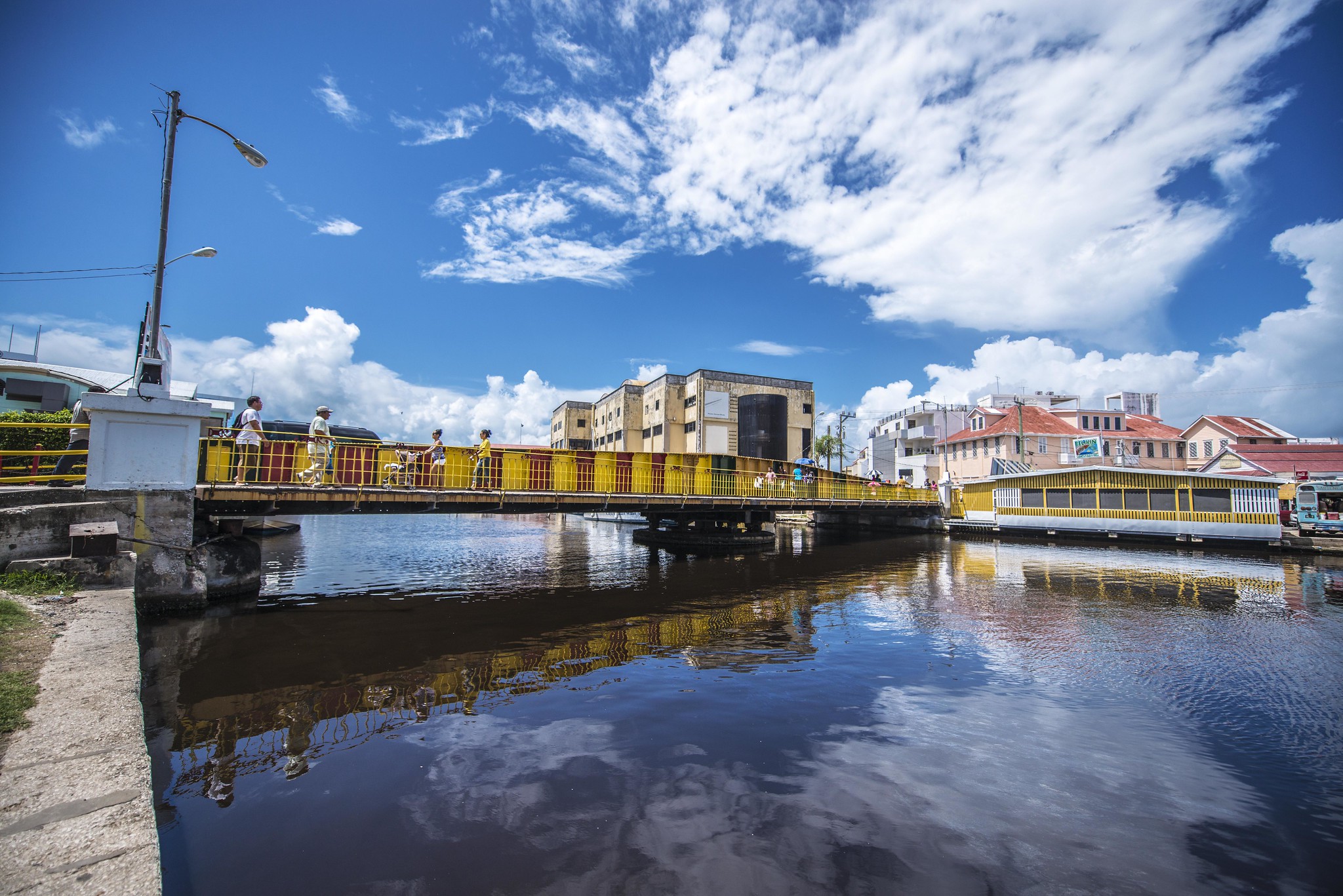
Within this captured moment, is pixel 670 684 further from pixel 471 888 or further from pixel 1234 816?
pixel 1234 816

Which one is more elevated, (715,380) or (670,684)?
(715,380)

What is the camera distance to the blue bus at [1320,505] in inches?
1023

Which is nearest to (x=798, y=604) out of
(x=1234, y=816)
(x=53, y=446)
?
(x=1234, y=816)

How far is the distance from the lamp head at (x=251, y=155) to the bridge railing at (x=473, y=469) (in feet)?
17.9

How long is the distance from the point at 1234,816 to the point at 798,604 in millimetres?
9842

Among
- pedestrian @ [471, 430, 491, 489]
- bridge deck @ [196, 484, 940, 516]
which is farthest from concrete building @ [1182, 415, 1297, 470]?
pedestrian @ [471, 430, 491, 489]

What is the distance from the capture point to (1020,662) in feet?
31.3

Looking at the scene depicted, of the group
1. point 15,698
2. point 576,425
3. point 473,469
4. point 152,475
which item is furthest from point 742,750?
point 576,425

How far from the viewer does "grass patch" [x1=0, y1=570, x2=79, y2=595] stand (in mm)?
7461

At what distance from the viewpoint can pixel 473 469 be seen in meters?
16.1

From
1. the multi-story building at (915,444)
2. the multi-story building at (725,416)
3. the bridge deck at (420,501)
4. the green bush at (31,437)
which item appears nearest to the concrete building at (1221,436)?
the multi-story building at (915,444)

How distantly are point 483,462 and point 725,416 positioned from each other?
3991cm

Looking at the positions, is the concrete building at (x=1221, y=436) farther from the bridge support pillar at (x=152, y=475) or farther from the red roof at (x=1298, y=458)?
the bridge support pillar at (x=152, y=475)

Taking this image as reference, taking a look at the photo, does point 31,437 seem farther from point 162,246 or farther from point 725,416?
point 725,416
